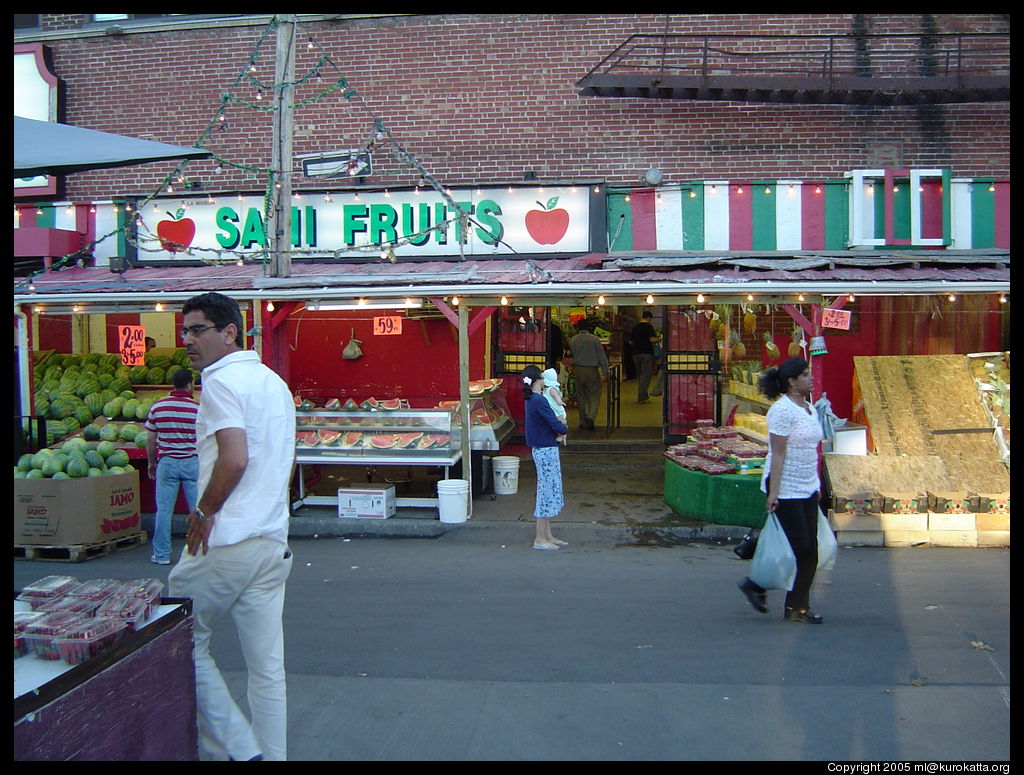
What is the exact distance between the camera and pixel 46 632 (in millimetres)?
3248

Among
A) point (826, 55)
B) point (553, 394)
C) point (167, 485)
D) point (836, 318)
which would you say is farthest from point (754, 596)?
point (826, 55)

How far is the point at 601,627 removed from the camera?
19.9ft

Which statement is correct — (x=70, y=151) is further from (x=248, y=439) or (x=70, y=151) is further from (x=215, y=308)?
(x=248, y=439)

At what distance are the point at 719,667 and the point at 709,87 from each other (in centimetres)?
846

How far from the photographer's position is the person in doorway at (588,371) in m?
13.2

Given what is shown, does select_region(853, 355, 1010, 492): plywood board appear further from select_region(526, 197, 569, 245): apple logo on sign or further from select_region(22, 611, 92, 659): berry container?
select_region(22, 611, 92, 659): berry container

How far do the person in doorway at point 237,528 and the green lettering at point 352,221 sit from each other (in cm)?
839

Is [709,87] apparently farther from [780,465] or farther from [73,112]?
[73,112]

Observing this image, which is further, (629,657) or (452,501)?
(452,501)

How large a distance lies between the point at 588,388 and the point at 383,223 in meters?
4.10

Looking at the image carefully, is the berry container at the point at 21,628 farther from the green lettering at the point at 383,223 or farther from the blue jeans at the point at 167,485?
the green lettering at the point at 383,223

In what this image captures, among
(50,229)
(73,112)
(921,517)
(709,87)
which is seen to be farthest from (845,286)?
(73,112)

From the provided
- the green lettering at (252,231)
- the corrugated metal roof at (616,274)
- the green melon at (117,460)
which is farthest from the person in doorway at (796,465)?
the green lettering at (252,231)

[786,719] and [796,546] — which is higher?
[796,546]
